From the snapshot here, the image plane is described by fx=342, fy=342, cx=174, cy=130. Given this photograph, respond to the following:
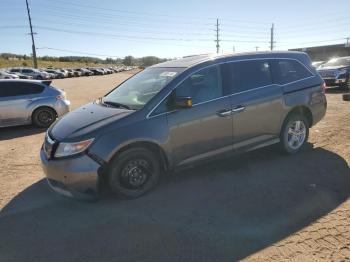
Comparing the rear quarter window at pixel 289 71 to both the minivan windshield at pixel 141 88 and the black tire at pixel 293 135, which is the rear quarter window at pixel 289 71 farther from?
the minivan windshield at pixel 141 88

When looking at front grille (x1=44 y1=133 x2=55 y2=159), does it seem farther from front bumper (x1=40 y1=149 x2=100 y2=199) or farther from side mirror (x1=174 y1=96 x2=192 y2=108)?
side mirror (x1=174 y1=96 x2=192 y2=108)

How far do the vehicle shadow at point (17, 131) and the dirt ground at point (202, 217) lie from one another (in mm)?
3128

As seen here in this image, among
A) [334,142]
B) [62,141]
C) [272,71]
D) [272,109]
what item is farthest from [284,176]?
[62,141]

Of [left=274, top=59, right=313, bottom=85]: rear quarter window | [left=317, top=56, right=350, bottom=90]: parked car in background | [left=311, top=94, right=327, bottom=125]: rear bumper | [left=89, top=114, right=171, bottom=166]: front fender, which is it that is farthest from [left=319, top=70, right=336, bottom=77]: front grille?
[left=89, top=114, right=171, bottom=166]: front fender

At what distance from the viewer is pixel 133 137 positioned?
428 cm

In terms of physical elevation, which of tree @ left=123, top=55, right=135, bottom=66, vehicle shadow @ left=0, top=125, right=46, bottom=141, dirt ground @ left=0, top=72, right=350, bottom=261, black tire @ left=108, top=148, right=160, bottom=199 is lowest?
dirt ground @ left=0, top=72, right=350, bottom=261

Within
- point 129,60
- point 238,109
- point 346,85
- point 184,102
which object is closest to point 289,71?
point 238,109

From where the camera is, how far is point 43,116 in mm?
9602

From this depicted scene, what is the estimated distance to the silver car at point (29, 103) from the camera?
9.05m

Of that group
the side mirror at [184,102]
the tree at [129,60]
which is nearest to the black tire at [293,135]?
the side mirror at [184,102]

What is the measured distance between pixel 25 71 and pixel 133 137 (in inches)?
1804

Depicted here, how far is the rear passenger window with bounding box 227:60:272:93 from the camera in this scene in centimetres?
522

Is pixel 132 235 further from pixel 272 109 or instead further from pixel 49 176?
pixel 272 109

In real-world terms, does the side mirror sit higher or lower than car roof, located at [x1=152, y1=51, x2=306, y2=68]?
lower
